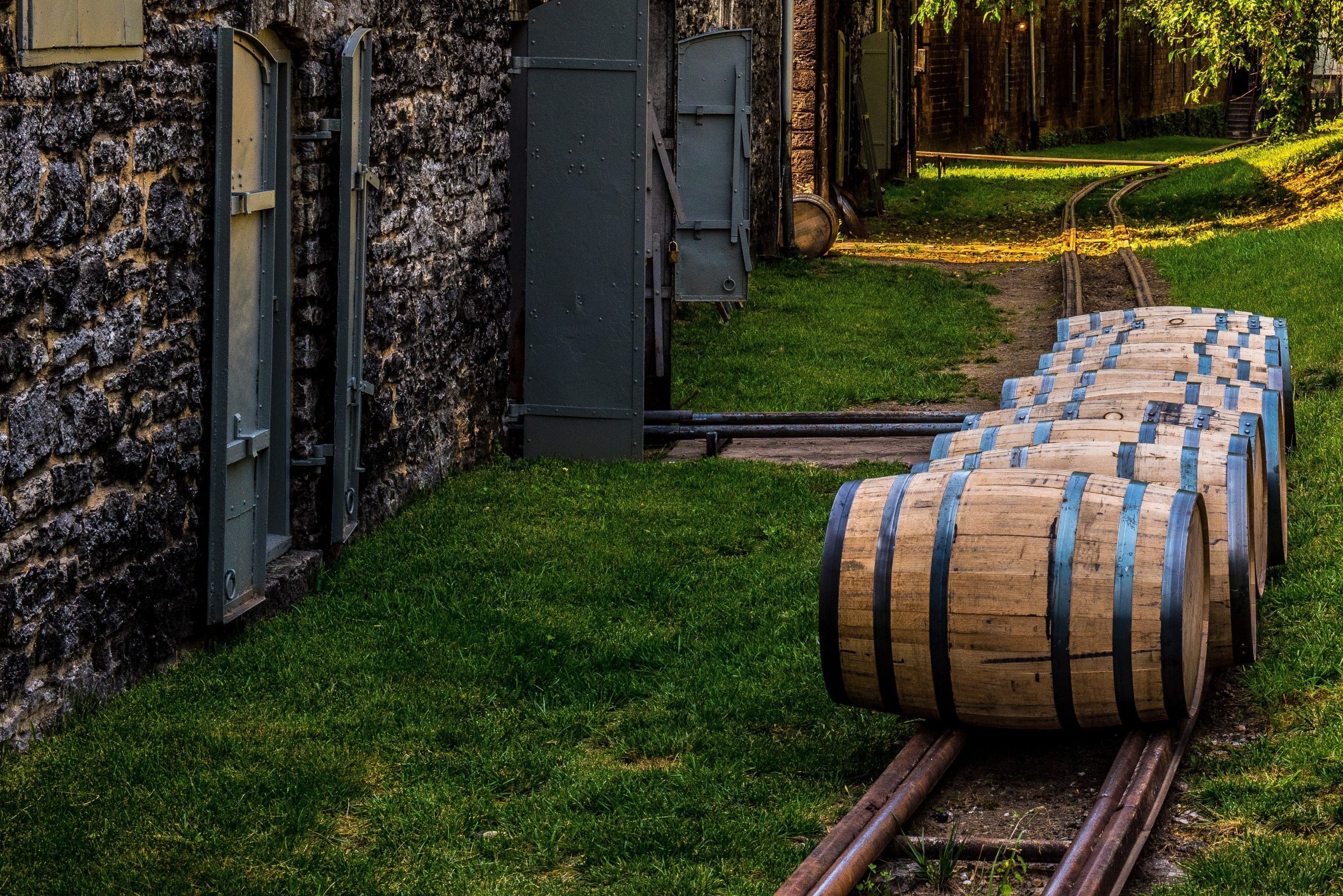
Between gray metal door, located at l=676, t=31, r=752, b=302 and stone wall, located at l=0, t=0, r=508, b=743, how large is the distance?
4.77 metres

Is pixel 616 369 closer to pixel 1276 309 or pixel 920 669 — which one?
pixel 920 669

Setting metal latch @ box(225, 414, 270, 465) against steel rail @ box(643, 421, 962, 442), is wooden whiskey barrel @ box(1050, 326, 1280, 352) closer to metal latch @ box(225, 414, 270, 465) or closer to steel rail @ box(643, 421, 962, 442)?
steel rail @ box(643, 421, 962, 442)

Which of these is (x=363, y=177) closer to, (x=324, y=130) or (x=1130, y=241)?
(x=324, y=130)

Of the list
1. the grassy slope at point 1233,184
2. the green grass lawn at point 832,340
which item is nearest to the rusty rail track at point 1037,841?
the green grass lawn at point 832,340

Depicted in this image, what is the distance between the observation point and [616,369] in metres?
9.70

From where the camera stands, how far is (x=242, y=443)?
6414 millimetres

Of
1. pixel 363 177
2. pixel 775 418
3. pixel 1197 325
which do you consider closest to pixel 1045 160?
pixel 775 418

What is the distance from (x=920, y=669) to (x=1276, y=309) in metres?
9.40

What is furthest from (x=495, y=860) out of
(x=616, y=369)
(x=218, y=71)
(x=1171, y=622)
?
(x=616, y=369)

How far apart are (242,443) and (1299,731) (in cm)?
421

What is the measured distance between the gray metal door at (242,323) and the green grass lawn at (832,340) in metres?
4.93

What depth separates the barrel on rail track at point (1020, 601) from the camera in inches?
186

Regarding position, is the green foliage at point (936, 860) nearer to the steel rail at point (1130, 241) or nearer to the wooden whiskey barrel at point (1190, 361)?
the wooden whiskey barrel at point (1190, 361)

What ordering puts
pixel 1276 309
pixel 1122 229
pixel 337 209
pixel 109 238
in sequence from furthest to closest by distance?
pixel 1122 229
pixel 1276 309
pixel 337 209
pixel 109 238
